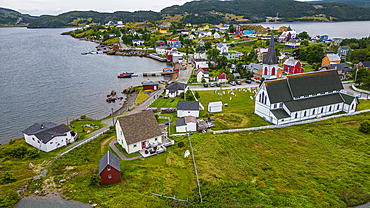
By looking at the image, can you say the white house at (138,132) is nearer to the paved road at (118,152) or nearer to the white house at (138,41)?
the paved road at (118,152)

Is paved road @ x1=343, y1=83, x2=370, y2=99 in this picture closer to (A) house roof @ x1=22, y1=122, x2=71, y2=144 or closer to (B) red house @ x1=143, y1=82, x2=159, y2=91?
(B) red house @ x1=143, y1=82, x2=159, y2=91

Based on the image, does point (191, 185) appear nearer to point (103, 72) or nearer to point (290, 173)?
point (290, 173)

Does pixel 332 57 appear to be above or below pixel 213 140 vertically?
above

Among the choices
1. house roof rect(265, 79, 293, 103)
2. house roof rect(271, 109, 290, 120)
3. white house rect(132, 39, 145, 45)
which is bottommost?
house roof rect(271, 109, 290, 120)

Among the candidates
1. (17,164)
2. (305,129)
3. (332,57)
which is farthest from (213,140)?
(332,57)

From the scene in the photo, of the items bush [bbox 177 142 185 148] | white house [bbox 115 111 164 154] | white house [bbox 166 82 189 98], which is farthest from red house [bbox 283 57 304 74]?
white house [bbox 115 111 164 154]

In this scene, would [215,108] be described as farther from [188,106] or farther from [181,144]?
[181,144]
